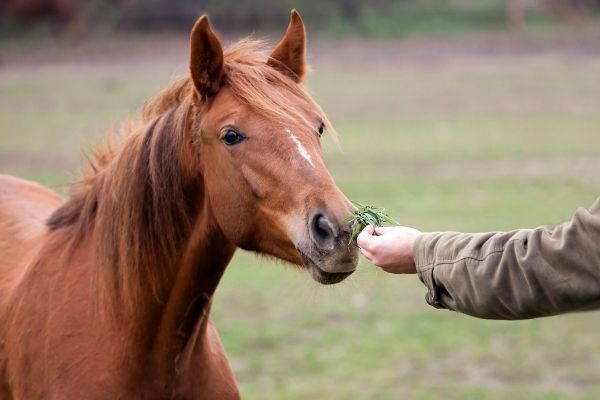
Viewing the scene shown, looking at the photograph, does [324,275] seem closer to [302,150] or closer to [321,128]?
[302,150]

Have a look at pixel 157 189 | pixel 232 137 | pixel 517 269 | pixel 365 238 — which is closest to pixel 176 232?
pixel 157 189

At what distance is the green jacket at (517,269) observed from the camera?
2.46 m

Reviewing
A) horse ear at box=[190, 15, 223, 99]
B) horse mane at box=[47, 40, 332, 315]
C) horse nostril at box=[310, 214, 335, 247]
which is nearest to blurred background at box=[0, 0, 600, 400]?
horse nostril at box=[310, 214, 335, 247]

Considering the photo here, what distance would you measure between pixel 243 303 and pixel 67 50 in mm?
21123

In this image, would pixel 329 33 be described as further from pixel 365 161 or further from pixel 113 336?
pixel 113 336

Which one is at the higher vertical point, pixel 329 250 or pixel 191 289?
pixel 329 250

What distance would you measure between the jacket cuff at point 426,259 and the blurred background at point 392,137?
1.57 ft

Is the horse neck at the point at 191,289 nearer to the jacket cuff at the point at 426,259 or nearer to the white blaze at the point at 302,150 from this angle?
the white blaze at the point at 302,150

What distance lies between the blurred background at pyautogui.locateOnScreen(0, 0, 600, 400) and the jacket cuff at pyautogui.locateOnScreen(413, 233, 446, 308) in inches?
18.8

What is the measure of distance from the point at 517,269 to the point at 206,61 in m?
1.40

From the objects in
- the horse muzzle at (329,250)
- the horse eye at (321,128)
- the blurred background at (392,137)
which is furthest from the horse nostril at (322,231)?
the horse eye at (321,128)

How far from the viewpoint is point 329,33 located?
29688 mm

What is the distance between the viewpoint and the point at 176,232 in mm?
3473

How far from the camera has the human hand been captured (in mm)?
2861
